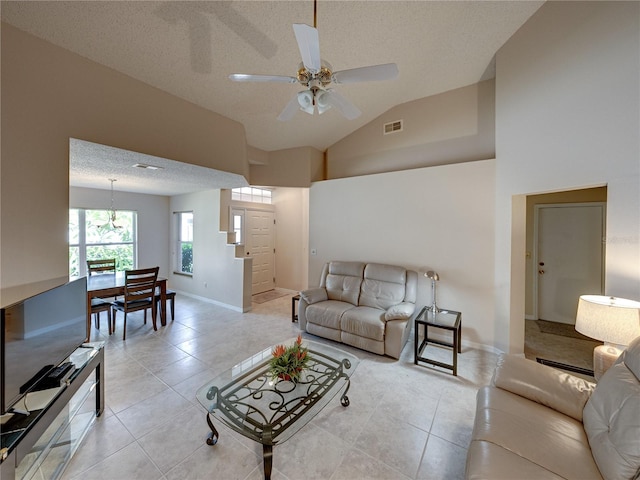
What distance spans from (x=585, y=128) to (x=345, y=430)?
3.22 metres

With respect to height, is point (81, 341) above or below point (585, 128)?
below

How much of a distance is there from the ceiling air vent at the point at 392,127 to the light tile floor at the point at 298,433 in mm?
3320

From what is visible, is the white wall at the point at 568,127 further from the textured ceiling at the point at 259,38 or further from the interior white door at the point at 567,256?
the interior white door at the point at 567,256

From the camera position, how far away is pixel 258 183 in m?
Answer: 4.65

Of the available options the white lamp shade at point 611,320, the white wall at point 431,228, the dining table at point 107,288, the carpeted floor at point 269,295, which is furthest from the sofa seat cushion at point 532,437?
the carpeted floor at point 269,295

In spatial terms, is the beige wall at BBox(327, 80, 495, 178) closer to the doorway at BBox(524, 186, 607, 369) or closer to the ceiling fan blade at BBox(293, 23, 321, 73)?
the doorway at BBox(524, 186, 607, 369)

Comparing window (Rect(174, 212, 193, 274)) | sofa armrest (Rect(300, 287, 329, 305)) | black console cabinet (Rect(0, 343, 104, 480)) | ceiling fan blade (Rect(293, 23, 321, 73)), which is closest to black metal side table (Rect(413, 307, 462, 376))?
Answer: sofa armrest (Rect(300, 287, 329, 305))

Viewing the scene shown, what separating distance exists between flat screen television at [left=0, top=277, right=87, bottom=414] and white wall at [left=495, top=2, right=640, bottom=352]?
4093mm

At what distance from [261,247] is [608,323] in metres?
5.52

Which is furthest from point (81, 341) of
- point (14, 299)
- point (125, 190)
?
point (125, 190)

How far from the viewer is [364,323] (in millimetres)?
3002

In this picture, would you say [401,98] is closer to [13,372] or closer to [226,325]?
[226,325]

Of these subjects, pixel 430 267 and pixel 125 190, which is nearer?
pixel 430 267

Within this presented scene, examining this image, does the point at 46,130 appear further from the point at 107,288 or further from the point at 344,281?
the point at 344,281
